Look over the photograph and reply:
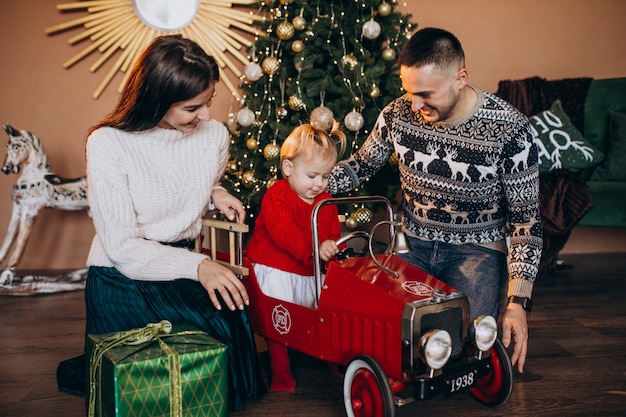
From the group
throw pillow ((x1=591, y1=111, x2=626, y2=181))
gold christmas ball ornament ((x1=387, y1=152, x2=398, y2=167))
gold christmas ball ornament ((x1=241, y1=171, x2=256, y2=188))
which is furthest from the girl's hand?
throw pillow ((x1=591, y1=111, x2=626, y2=181))

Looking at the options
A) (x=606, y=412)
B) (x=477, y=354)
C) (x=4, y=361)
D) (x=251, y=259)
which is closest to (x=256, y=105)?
(x=251, y=259)

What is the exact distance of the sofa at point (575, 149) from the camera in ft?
11.5

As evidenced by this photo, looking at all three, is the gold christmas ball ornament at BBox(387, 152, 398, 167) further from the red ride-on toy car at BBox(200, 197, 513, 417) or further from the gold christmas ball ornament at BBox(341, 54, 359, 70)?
the red ride-on toy car at BBox(200, 197, 513, 417)

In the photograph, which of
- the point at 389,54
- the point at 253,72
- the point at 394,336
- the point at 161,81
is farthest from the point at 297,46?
the point at 394,336

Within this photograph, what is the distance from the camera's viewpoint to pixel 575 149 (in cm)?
376

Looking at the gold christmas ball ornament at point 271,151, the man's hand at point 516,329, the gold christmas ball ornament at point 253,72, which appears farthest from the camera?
the gold christmas ball ornament at point 253,72

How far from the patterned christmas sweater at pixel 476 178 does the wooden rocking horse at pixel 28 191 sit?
204 centimetres

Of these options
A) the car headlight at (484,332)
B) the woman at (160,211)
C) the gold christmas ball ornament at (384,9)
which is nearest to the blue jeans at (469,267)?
the car headlight at (484,332)

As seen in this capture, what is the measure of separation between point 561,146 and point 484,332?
253 cm

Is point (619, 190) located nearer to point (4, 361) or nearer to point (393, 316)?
point (393, 316)

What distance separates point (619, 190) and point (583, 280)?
0.62m

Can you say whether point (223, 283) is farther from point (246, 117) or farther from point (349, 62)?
Answer: point (349, 62)

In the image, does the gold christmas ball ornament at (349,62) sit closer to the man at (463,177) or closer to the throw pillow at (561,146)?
the man at (463,177)

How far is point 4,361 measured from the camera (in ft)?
7.64
